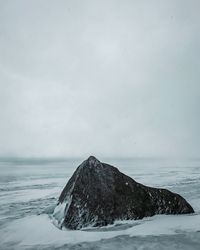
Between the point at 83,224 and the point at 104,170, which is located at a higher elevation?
the point at 104,170

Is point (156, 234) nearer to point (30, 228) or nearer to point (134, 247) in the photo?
point (134, 247)

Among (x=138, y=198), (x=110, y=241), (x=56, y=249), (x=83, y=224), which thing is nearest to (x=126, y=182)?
(x=138, y=198)

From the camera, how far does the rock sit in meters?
5.86

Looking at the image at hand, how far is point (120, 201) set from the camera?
6297 mm

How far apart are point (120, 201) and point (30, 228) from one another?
1.97m

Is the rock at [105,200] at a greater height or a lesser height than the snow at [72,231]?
greater

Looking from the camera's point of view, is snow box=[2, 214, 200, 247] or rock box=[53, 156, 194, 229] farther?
rock box=[53, 156, 194, 229]

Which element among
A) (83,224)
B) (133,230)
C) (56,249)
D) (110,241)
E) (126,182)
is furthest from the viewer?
(126,182)

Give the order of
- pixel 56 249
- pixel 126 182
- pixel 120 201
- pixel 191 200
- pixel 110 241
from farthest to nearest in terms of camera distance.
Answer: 1. pixel 191 200
2. pixel 126 182
3. pixel 120 201
4. pixel 110 241
5. pixel 56 249

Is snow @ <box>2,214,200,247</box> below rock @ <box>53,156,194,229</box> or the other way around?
below

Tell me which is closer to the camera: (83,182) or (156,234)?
(156,234)

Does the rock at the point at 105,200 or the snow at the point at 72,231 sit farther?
the rock at the point at 105,200

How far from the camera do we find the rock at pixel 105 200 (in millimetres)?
5863

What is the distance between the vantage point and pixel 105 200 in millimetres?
6172
